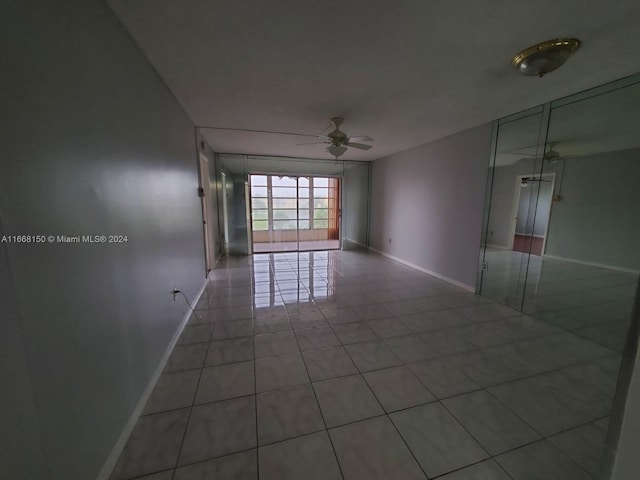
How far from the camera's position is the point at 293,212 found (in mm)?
7582

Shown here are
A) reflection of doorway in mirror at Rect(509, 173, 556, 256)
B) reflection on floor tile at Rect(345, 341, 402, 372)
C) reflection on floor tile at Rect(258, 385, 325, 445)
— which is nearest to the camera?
reflection on floor tile at Rect(258, 385, 325, 445)

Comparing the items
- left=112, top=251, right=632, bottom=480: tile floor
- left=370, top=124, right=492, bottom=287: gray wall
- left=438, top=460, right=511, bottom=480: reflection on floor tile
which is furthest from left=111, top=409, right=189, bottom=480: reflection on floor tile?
left=370, top=124, right=492, bottom=287: gray wall

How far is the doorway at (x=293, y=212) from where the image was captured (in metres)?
6.58

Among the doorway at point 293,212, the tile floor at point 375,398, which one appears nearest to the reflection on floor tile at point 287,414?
the tile floor at point 375,398

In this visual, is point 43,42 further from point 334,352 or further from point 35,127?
point 334,352

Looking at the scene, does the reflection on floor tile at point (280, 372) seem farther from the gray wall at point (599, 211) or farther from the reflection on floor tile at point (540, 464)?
the gray wall at point (599, 211)

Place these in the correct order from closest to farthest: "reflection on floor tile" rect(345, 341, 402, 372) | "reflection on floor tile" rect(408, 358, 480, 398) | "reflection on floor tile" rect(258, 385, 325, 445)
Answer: "reflection on floor tile" rect(258, 385, 325, 445) < "reflection on floor tile" rect(408, 358, 480, 398) < "reflection on floor tile" rect(345, 341, 402, 372)

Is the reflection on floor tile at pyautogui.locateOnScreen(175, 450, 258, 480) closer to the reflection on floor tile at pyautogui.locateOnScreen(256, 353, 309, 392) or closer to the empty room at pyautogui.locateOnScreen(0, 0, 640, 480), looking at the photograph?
the empty room at pyautogui.locateOnScreen(0, 0, 640, 480)

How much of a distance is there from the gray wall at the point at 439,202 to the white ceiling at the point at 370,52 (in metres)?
0.74

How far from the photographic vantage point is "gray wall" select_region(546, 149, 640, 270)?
7.07 feet

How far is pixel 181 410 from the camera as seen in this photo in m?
1.56

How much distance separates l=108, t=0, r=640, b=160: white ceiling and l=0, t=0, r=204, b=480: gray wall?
494 millimetres

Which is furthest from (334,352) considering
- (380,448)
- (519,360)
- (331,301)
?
(519,360)

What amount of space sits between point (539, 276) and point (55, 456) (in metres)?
4.13
